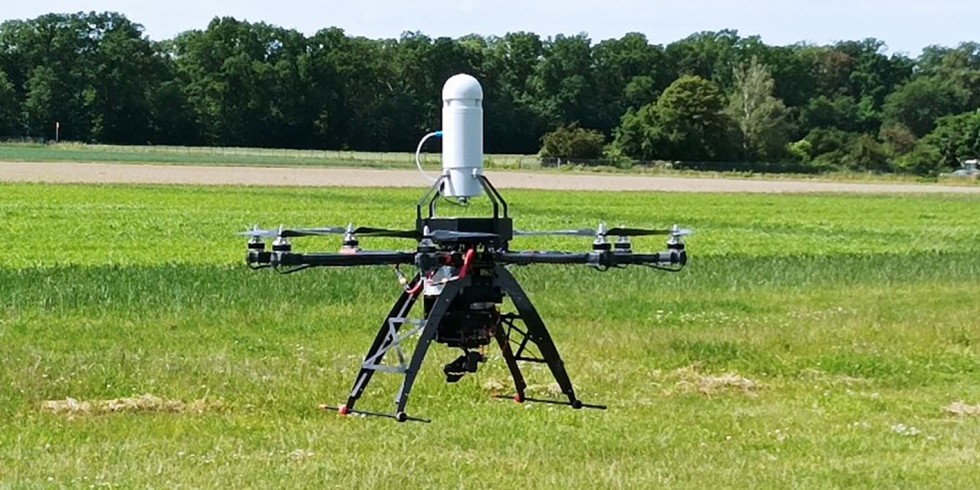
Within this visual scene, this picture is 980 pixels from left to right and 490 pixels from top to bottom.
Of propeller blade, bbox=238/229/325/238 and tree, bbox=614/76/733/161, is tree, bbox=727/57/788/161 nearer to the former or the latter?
tree, bbox=614/76/733/161

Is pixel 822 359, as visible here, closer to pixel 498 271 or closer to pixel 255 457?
pixel 255 457

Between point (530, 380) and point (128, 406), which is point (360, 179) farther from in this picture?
point (128, 406)

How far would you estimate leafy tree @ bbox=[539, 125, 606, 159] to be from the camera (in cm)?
10788

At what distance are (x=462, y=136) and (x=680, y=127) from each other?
108158 mm

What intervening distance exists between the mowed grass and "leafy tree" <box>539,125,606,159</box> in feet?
266

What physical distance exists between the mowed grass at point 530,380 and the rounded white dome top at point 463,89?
1631 millimetres

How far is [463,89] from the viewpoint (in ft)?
15.6

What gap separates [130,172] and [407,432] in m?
68.6

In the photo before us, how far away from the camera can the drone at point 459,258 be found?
4828mm

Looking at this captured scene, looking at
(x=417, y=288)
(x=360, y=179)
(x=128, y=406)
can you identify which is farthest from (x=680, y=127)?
(x=417, y=288)

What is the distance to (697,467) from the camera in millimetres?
8664

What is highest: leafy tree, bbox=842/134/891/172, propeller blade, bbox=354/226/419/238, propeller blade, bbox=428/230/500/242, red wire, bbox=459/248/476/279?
propeller blade, bbox=428/230/500/242

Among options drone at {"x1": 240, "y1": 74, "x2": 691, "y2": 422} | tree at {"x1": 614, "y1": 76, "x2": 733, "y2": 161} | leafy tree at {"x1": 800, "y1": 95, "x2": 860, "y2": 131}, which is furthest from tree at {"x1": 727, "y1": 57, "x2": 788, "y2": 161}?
drone at {"x1": 240, "y1": 74, "x2": 691, "y2": 422}

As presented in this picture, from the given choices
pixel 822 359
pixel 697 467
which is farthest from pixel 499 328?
pixel 822 359
